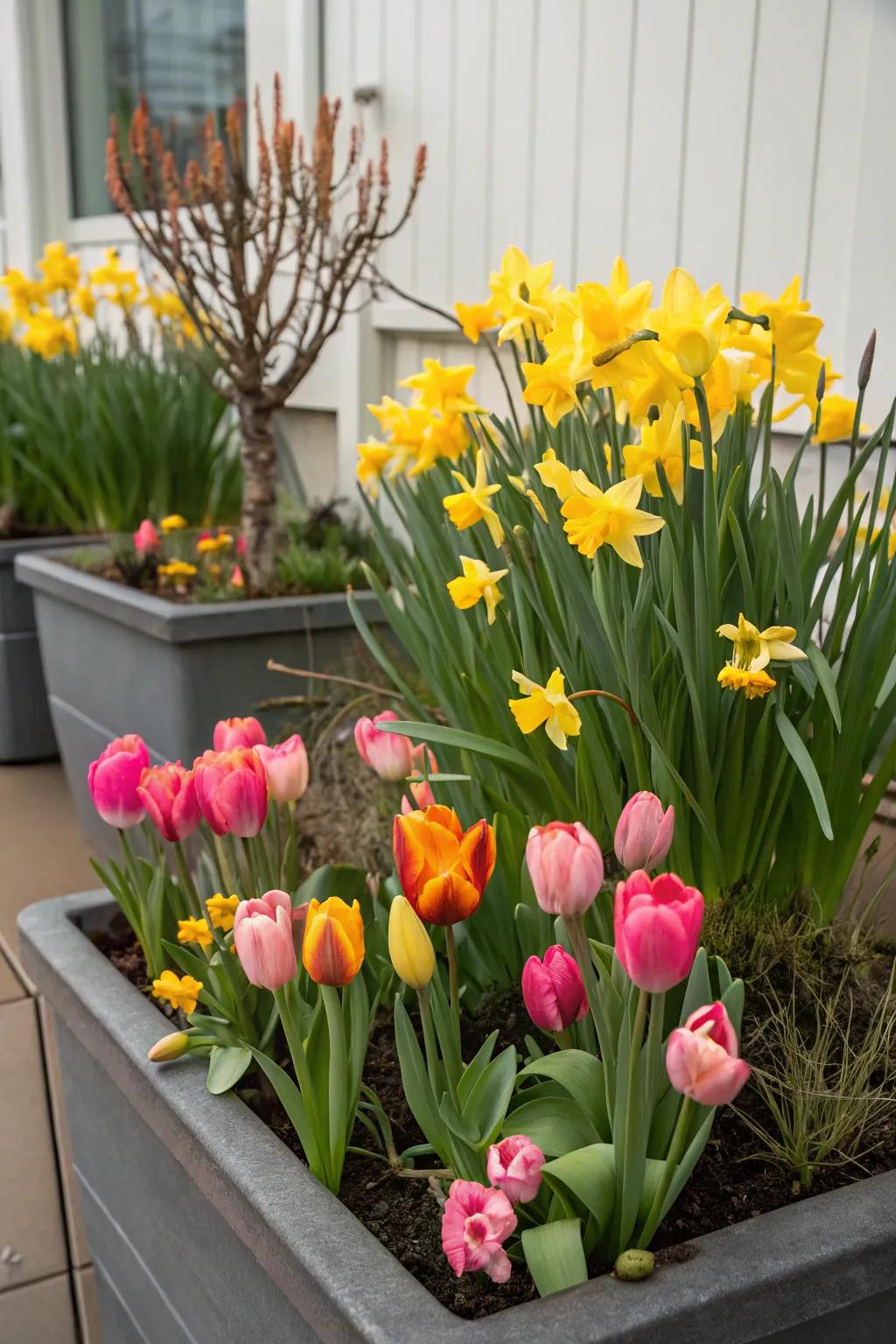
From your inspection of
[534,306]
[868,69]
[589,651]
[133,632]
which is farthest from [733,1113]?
[133,632]

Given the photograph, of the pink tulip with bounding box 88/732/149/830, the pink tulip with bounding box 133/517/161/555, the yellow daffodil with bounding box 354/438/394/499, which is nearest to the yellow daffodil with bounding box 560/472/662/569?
the pink tulip with bounding box 88/732/149/830

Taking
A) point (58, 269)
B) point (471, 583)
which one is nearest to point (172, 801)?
point (471, 583)

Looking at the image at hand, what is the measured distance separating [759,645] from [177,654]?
4.85 feet

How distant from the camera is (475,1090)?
83cm

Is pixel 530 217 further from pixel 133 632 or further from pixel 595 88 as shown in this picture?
pixel 133 632

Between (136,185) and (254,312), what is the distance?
211 cm

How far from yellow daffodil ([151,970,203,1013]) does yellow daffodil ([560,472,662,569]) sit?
0.47 m

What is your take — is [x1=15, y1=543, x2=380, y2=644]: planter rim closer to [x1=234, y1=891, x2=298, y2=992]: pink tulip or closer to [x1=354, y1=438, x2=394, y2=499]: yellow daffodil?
[x1=354, y1=438, x2=394, y2=499]: yellow daffodil

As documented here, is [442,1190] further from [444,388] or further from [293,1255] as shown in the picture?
[444,388]

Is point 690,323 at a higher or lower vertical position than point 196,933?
higher

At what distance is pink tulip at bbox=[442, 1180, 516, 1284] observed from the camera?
28.2 inches

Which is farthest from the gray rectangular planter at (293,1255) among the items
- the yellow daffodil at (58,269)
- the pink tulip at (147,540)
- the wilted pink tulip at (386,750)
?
the yellow daffodil at (58,269)

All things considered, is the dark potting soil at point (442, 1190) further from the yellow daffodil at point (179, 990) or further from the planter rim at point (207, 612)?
the planter rim at point (207, 612)

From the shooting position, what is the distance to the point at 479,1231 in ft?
2.36
